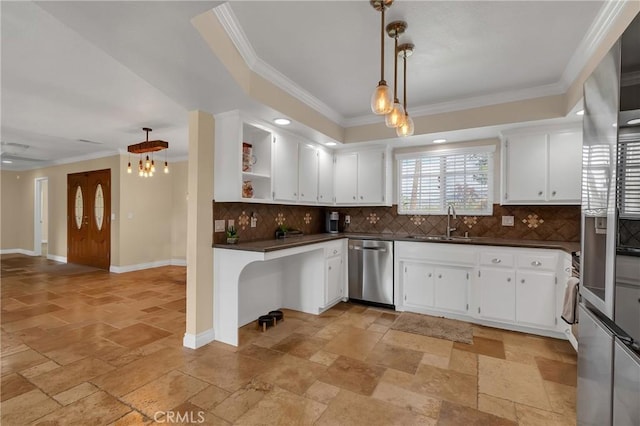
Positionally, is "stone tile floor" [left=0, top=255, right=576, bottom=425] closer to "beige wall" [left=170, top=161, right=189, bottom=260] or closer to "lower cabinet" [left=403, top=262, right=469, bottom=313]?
"lower cabinet" [left=403, top=262, right=469, bottom=313]

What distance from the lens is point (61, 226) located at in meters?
7.33

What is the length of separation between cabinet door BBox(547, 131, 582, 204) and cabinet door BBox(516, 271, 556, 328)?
0.93m

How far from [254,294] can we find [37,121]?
4.08 m

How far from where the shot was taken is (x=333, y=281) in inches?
156

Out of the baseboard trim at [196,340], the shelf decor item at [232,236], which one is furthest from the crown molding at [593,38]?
the baseboard trim at [196,340]

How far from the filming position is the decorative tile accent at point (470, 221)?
4092mm

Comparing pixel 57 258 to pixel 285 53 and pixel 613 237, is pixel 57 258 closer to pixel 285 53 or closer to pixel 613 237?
pixel 285 53

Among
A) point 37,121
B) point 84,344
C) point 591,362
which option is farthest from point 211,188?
point 37,121

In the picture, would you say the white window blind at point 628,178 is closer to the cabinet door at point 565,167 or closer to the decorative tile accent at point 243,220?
the cabinet door at point 565,167

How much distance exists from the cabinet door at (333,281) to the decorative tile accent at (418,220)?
1.30m

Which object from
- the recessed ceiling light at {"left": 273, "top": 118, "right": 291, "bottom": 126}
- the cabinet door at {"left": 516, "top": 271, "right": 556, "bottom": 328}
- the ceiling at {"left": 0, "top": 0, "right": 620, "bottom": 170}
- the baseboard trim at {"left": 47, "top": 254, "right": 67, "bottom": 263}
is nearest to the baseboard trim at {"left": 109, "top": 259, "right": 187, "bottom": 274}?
the baseboard trim at {"left": 47, "top": 254, "right": 67, "bottom": 263}

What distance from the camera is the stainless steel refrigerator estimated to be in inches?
36.6

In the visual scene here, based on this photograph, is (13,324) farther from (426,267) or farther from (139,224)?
(426,267)

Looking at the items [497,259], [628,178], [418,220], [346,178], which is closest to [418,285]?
[497,259]
